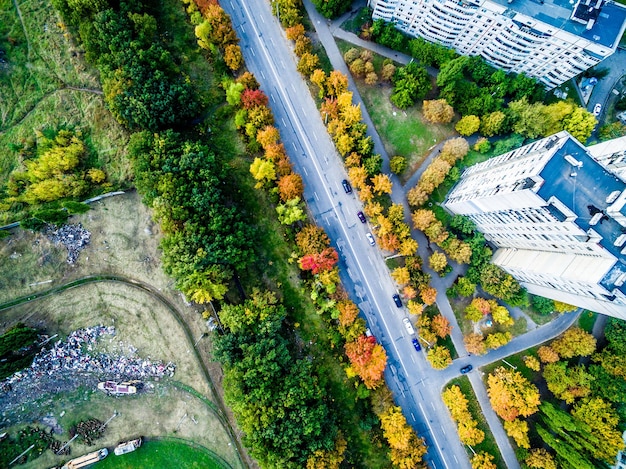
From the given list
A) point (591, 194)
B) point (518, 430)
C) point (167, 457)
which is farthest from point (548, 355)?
point (167, 457)

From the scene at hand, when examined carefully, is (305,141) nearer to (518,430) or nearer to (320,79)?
(320,79)

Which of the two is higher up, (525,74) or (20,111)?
(20,111)

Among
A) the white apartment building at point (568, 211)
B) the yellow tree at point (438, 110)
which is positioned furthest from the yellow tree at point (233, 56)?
the white apartment building at point (568, 211)

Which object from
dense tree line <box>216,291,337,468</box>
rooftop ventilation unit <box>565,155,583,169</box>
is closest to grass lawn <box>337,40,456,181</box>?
rooftop ventilation unit <box>565,155,583,169</box>

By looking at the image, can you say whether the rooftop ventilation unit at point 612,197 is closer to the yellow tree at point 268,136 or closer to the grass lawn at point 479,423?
the grass lawn at point 479,423

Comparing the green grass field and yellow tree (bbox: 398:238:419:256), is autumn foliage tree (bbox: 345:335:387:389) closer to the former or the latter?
yellow tree (bbox: 398:238:419:256)

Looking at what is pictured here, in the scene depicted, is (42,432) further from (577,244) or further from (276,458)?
(577,244)

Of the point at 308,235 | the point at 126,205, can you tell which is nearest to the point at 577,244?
the point at 308,235
